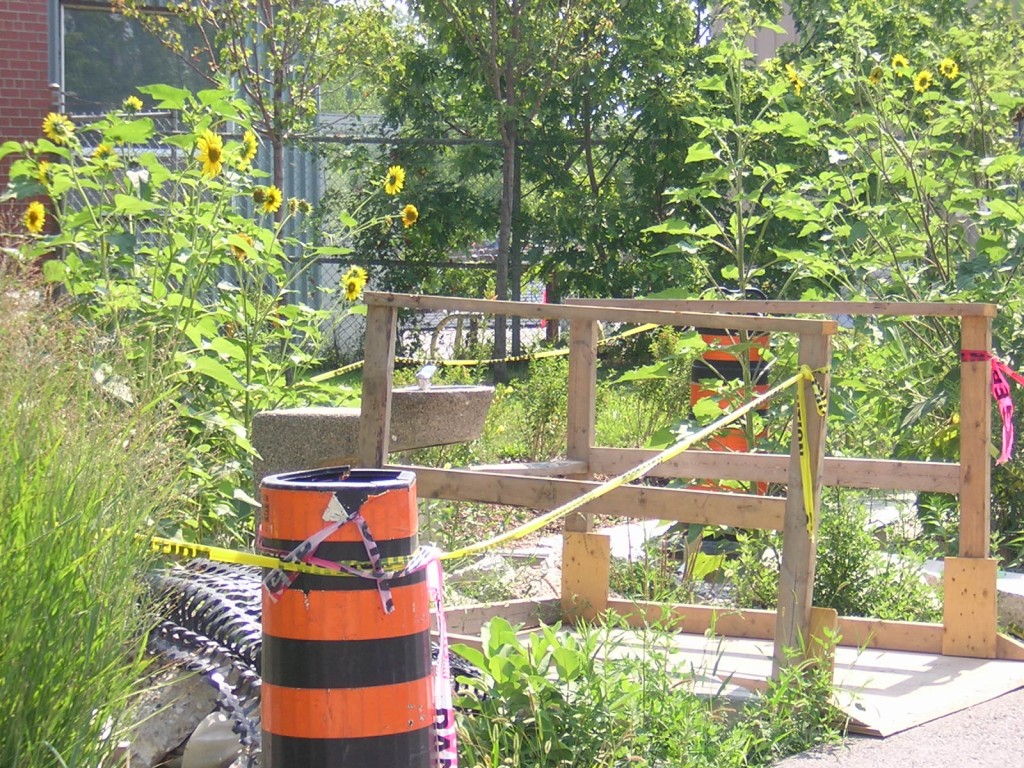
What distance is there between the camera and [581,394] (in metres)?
5.69

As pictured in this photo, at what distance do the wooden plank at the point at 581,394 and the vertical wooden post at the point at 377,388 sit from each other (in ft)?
3.43

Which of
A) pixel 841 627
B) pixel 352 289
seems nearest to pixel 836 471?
pixel 841 627

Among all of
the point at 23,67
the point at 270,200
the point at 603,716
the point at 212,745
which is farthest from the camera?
the point at 23,67

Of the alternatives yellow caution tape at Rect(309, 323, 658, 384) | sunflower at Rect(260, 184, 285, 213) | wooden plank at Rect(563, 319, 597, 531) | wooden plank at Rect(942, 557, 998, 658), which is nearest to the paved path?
wooden plank at Rect(942, 557, 998, 658)

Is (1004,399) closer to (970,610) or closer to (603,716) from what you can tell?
(970,610)

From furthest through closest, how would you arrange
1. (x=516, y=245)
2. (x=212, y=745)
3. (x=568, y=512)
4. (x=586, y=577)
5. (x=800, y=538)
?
(x=516, y=245), (x=586, y=577), (x=800, y=538), (x=568, y=512), (x=212, y=745)

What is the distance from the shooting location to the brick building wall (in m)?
15.1

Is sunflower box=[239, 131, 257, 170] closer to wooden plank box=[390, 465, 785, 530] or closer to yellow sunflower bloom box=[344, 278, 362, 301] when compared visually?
yellow sunflower bloom box=[344, 278, 362, 301]

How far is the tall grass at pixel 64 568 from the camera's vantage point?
265cm

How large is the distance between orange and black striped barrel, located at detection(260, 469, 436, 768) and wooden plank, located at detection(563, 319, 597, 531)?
9.02 ft

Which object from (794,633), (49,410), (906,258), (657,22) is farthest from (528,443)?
(657,22)

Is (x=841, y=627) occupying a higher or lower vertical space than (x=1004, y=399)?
lower

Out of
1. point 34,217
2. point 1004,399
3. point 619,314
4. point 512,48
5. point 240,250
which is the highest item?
point 512,48

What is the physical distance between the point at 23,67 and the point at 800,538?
1345 centimetres
